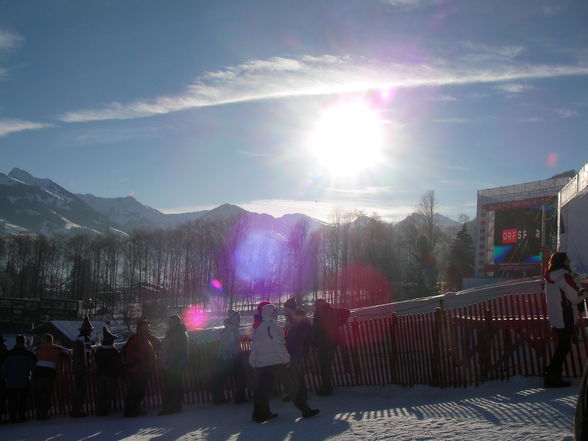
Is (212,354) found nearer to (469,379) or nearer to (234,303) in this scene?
(469,379)

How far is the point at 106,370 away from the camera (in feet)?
33.1

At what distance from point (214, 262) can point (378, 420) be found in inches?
3112

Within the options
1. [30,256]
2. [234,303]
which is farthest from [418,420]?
[30,256]

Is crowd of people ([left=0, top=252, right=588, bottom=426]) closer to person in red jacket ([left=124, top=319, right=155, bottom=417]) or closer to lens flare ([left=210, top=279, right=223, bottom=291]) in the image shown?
person in red jacket ([left=124, top=319, right=155, bottom=417])

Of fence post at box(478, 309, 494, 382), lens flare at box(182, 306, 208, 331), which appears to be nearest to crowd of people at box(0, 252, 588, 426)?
fence post at box(478, 309, 494, 382)

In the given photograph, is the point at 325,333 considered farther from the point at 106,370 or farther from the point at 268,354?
the point at 106,370

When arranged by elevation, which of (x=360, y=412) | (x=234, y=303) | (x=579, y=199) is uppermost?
(x=579, y=199)

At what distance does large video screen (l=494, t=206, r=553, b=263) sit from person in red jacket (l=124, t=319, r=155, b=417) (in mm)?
27869

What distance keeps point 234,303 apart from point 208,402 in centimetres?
7093

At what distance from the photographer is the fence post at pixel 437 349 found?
9180 mm

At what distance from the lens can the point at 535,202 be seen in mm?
32906

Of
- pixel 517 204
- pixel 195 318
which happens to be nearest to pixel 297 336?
pixel 517 204

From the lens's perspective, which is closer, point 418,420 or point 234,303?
point 418,420

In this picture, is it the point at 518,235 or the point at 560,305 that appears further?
the point at 518,235
